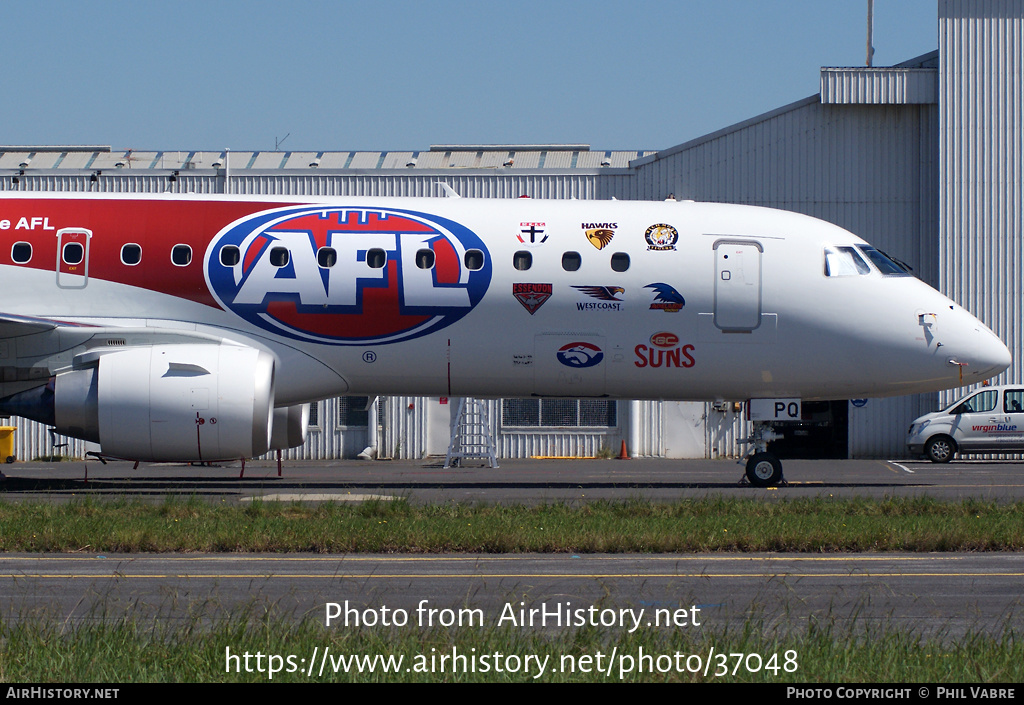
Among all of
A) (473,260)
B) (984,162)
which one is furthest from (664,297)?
(984,162)

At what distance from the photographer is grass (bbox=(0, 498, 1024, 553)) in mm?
11766

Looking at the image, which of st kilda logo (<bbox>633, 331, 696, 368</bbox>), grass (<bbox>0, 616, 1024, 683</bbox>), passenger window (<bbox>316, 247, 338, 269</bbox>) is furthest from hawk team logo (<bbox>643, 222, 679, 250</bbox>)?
grass (<bbox>0, 616, 1024, 683</bbox>)

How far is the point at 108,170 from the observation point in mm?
33062

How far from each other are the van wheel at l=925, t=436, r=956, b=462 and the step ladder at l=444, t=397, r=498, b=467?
11451 millimetres

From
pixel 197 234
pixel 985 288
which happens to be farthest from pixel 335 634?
pixel 985 288

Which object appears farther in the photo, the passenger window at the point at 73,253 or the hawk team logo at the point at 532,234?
the hawk team logo at the point at 532,234

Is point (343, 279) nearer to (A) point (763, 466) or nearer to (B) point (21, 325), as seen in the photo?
(B) point (21, 325)

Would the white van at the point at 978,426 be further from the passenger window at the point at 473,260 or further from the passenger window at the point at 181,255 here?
the passenger window at the point at 181,255

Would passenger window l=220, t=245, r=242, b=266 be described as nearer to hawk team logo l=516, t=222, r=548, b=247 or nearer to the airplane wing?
the airplane wing

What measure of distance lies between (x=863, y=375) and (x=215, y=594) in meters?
13.0

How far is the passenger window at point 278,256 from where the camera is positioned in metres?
Result: 18.2

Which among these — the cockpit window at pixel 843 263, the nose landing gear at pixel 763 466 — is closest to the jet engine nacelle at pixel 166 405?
the nose landing gear at pixel 763 466

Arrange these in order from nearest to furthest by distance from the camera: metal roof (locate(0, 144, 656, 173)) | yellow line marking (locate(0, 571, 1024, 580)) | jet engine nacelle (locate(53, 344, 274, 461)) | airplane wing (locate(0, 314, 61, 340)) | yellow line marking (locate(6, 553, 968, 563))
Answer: yellow line marking (locate(0, 571, 1024, 580)), yellow line marking (locate(6, 553, 968, 563)), jet engine nacelle (locate(53, 344, 274, 461)), airplane wing (locate(0, 314, 61, 340)), metal roof (locate(0, 144, 656, 173))

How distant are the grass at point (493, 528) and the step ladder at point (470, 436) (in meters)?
13.1
